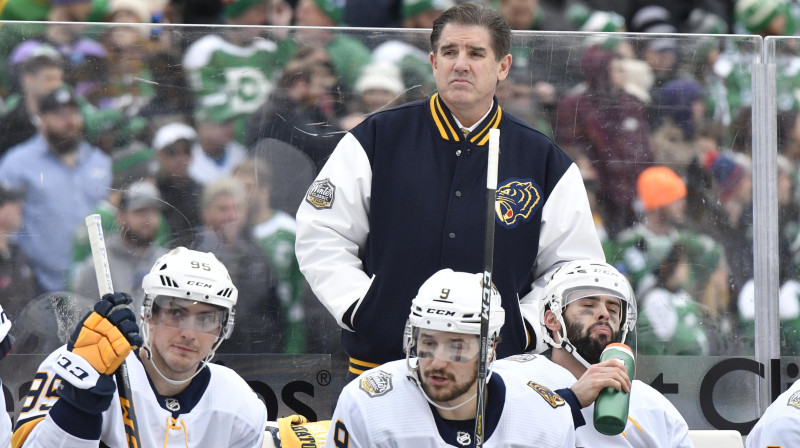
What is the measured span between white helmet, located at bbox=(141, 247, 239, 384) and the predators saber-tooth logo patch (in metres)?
0.88

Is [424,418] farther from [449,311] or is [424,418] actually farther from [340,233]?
[340,233]

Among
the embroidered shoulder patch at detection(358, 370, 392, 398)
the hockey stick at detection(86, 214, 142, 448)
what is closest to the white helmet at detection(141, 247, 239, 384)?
the hockey stick at detection(86, 214, 142, 448)

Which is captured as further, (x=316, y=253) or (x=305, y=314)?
(x=305, y=314)

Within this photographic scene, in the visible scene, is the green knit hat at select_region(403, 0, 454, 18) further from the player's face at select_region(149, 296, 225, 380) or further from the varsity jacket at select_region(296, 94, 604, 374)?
the player's face at select_region(149, 296, 225, 380)

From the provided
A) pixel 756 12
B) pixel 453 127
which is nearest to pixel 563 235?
pixel 453 127

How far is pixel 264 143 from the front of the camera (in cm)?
493

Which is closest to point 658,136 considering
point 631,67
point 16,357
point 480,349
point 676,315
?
point 631,67

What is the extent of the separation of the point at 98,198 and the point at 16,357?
2.02 feet

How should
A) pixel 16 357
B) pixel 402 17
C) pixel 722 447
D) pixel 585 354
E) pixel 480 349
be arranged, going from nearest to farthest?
pixel 480 349 → pixel 585 354 → pixel 722 447 → pixel 16 357 → pixel 402 17

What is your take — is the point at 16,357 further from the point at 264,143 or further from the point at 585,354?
the point at 585,354

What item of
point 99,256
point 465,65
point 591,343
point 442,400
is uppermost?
point 465,65

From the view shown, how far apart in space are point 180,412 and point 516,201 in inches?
47.9

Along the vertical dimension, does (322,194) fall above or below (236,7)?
below

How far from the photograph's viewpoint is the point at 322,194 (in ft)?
13.8
